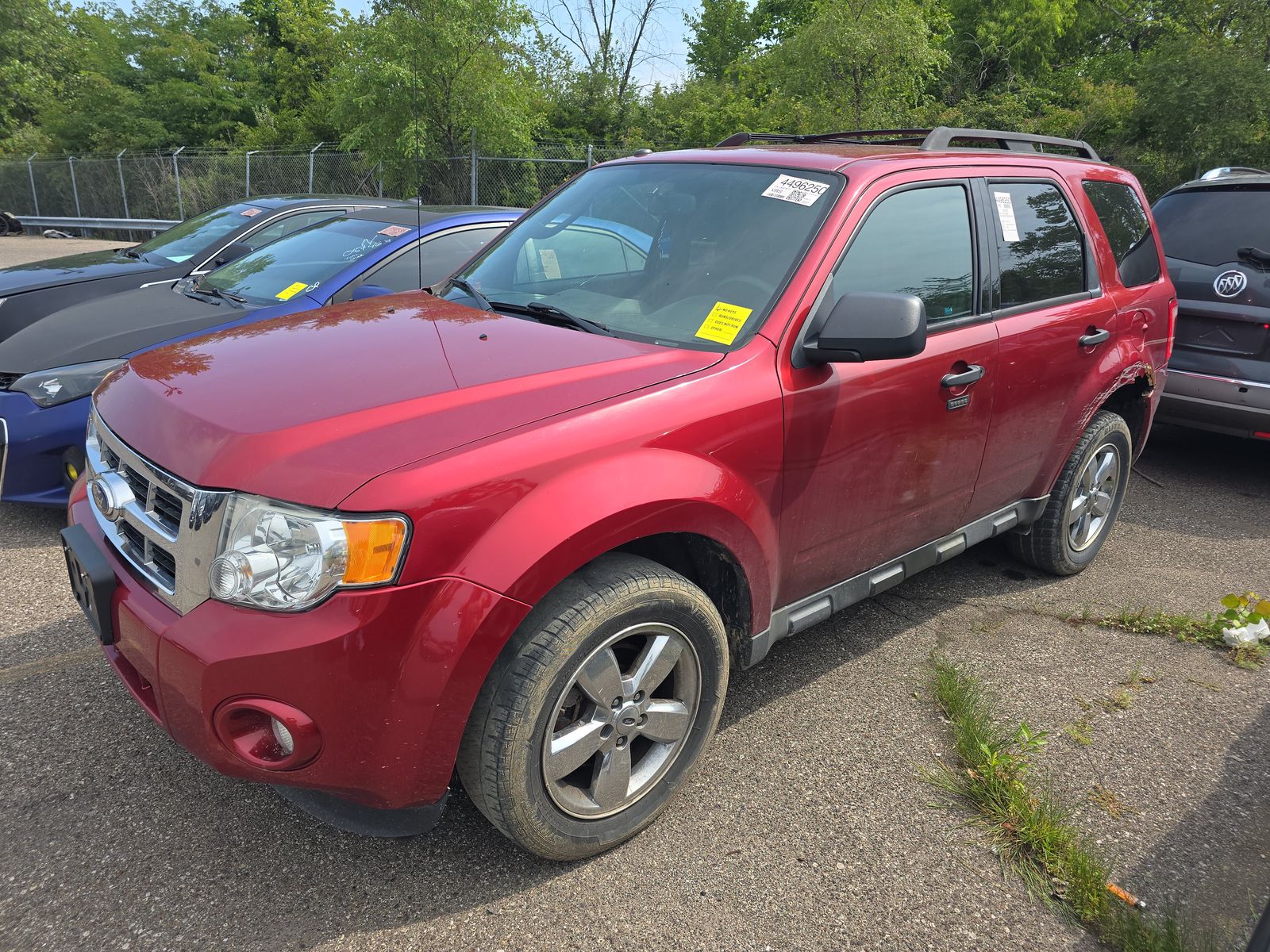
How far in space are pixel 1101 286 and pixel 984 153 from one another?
2.92ft

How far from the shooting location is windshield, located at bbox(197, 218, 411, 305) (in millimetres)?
5172

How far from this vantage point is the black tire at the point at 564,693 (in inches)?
81.7

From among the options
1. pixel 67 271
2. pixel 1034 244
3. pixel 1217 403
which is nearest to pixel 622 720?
pixel 1034 244

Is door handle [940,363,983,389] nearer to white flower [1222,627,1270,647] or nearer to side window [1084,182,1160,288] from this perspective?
side window [1084,182,1160,288]

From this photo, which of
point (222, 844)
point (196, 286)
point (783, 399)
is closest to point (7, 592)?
point (222, 844)

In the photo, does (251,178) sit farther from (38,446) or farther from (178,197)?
(38,446)

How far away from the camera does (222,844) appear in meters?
2.39

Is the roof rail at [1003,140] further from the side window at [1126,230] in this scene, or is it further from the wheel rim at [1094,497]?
the wheel rim at [1094,497]

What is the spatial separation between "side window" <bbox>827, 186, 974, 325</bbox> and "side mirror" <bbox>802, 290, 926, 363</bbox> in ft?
0.73

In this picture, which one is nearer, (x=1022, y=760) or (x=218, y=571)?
(x=218, y=571)

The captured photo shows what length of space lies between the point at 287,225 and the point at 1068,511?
562 centimetres

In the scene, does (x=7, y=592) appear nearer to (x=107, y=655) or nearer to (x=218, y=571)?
(x=107, y=655)

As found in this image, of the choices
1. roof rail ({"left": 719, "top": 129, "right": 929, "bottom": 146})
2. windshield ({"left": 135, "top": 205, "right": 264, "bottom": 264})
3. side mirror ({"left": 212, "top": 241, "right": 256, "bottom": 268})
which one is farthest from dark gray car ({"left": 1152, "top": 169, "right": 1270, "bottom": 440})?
windshield ({"left": 135, "top": 205, "right": 264, "bottom": 264})

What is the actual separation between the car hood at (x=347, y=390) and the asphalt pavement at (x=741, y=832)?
41.7 inches
